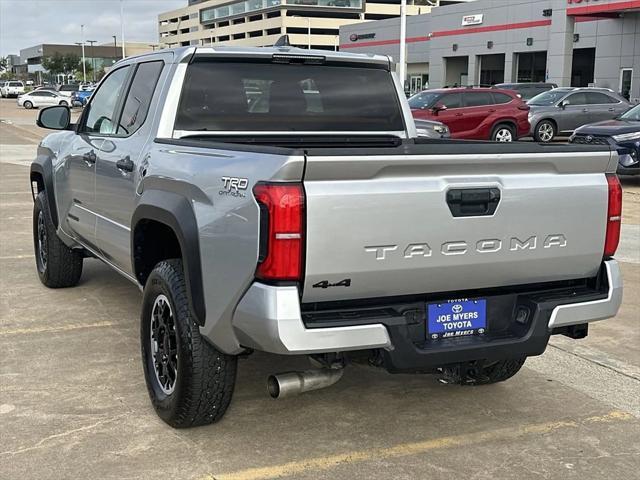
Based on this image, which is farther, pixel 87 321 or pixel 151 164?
pixel 87 321

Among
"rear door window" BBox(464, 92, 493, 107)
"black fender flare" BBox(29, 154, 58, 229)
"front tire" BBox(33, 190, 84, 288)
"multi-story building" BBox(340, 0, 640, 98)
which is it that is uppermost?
"multi-story building" BBox(340, 0, 640, 98)

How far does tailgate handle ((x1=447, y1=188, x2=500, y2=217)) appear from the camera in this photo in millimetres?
3270

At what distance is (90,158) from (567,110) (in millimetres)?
18367

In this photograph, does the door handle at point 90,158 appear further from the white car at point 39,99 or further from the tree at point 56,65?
the tree at point 56,65

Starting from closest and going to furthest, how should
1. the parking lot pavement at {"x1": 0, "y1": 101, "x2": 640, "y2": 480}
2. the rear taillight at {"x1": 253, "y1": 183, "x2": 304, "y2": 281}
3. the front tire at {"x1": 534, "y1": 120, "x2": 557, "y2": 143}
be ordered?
the rear taillight at {"x1": 253, "y1": 183, "x2": 304, "y2": 281} → the parking lot pavement at {"x1": 0, "y1": 101, "x2": 640, "y2": 480} → the front tire at {"x1": 534, "y1": 120, "x2": 557, "y2": 143}

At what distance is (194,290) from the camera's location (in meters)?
3.49

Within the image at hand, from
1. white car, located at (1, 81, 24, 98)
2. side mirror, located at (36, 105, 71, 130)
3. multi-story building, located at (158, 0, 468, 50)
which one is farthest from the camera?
multi-story building, located at (158, 0, 468, 50)

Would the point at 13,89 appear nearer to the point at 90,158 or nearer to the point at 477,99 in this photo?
the point at 477,99

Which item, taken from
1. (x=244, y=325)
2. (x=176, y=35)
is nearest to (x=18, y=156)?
(x=244, y=325)

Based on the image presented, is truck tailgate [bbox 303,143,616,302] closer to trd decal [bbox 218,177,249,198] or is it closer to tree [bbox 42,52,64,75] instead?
trd decal [bbox 218,177,249,198]

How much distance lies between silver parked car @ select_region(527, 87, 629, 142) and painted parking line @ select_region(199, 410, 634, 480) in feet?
57.1

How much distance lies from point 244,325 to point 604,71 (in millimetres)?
40930

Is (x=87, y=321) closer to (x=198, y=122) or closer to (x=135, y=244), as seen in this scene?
(x=135, y=244)

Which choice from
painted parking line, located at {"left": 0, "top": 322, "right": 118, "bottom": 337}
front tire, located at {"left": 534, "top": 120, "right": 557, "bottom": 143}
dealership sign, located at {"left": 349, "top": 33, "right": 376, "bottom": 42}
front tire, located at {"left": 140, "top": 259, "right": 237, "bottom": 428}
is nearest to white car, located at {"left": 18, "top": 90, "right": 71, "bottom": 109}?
dealership sign, located at {"left": 349, "top": 33, "right": 376, "bottom": 42}
